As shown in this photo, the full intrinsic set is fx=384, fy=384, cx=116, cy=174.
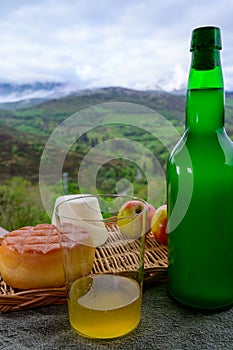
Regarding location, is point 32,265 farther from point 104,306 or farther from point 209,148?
point 209,148

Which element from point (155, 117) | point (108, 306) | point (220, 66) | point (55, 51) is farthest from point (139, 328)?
point (55, 51)

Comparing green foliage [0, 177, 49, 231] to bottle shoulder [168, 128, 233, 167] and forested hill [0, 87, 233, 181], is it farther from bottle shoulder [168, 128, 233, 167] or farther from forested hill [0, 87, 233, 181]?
bottle shoulder [168, 128, 233, 167]

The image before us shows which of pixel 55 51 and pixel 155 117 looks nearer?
pixel 155 117

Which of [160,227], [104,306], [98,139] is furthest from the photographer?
[98,139]

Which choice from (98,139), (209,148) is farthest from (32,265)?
(98,139)

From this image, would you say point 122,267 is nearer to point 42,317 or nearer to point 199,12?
point 42,317

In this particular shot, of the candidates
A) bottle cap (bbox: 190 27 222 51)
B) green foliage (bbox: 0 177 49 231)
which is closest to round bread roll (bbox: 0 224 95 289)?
bottle cap (bbox: 190 27 222 51)

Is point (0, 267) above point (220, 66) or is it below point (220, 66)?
below
